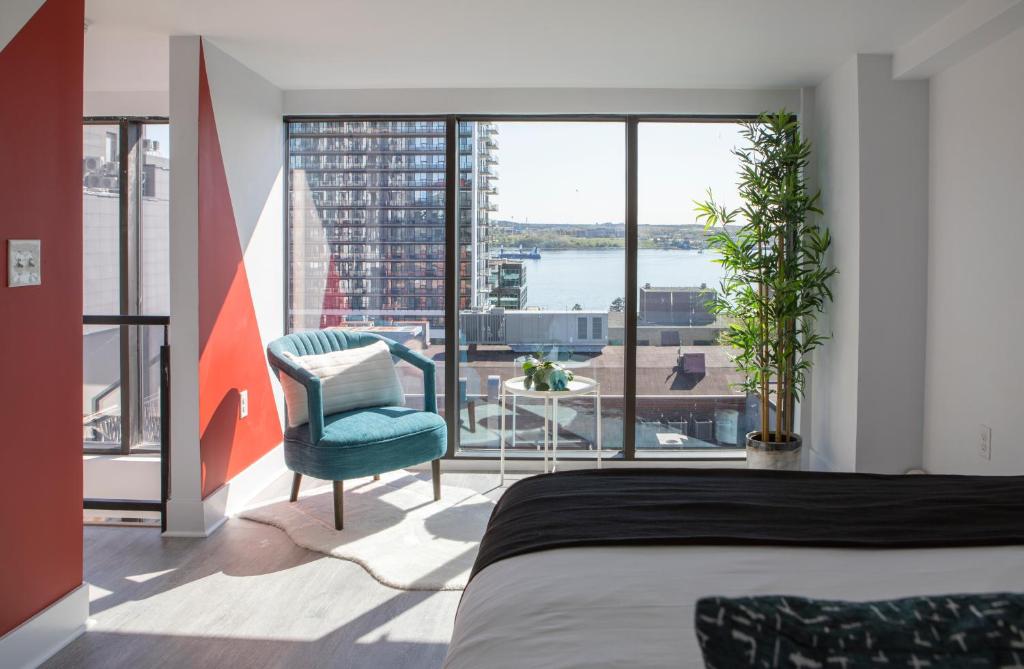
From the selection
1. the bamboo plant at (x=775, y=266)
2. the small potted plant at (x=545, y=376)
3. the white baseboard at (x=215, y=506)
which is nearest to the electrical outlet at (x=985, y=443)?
the bamboo plant at (x=775, y=266)

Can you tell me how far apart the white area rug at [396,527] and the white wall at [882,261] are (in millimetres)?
2006

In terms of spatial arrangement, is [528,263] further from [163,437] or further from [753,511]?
[753,511]

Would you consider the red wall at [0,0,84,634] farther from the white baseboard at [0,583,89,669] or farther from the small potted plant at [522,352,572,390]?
the small potted plant at [522,352,572,390]

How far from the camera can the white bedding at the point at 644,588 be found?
1.41 metres

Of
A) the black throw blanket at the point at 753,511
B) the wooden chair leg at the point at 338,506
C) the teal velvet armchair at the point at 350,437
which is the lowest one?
the wooden chair leg at the point at 338,506

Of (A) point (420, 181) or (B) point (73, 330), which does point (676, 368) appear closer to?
(A) point (420, 181)

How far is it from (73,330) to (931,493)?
2750 mm

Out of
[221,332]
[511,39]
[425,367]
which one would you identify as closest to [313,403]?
[221,332]

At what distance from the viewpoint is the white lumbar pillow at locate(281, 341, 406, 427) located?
4129 mm

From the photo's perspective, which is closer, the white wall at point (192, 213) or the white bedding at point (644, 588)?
the white bedding at point (644, 588)

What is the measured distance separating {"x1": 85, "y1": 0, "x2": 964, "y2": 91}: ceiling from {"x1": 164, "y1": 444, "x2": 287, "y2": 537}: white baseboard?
7.12 feet

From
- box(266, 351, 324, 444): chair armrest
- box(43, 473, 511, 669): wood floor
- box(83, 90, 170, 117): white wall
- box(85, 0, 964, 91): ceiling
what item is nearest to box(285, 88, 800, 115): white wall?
box(85, 0, 964, 91): ceiling

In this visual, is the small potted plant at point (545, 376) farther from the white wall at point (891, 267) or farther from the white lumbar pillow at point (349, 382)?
the white wall at point (891, 267)

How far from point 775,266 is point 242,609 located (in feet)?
10.4
